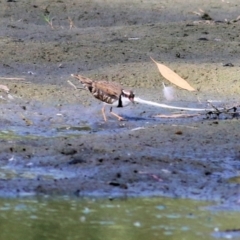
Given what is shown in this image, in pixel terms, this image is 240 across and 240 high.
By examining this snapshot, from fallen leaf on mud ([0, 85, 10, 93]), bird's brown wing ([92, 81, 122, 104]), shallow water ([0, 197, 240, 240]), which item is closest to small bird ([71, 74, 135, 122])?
bird's brown wing ([92, 81, 122, 104])

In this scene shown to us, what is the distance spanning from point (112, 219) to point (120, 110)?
328 cm

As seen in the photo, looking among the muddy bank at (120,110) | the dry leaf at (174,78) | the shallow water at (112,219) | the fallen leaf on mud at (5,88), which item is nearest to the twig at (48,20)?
the muddy bank at (120,110)

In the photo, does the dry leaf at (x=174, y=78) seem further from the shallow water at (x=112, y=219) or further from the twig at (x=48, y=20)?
the shallow water at (x=112, y=219)

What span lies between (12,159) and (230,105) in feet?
9.10

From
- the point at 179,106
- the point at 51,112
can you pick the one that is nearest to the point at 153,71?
the point at 179,106

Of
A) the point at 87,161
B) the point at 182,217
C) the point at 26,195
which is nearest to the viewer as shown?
the point at 182,217

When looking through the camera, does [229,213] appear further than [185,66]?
No

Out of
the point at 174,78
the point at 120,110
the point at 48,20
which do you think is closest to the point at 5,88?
the point at 120,110

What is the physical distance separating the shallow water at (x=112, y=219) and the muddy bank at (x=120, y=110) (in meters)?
0.21

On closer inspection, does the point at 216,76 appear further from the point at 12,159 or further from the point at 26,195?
the point at 26,195

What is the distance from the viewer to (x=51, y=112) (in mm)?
7926

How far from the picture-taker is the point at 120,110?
8.11m

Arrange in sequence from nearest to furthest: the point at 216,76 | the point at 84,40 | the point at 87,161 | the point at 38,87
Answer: the point at 87,161
the point at 38,87
the point at 216,76
the point at 84,40

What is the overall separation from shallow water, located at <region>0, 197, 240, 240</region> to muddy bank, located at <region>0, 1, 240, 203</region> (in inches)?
8.1
